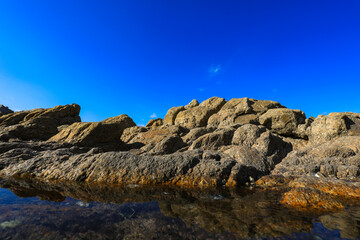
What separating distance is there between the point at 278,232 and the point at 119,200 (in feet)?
18.6

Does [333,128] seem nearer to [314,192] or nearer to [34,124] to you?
[314,192]

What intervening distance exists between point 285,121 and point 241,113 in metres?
7.14

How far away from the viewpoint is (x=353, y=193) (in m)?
8.19

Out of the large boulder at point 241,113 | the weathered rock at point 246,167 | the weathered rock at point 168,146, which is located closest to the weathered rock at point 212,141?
the weathered rock at point 168,146

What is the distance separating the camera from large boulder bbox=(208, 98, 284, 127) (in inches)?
1175

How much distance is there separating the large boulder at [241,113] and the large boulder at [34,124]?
1069 inches

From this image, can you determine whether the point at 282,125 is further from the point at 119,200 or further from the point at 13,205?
the point at 13,205

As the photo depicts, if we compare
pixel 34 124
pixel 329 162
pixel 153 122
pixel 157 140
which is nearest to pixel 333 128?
pixel 329 162

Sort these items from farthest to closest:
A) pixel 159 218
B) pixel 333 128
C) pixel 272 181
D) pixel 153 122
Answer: pixel 153 122 < pixel 333 128 < pixel 272 181 < pixel 159 218

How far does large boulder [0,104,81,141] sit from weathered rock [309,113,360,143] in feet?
124

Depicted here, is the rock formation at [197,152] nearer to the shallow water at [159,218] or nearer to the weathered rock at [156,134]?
the weathered rock at [156,134]

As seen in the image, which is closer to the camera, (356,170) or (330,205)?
(330,205)

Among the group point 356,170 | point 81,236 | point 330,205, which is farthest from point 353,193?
point 81,236

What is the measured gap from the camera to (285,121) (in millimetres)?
26391
